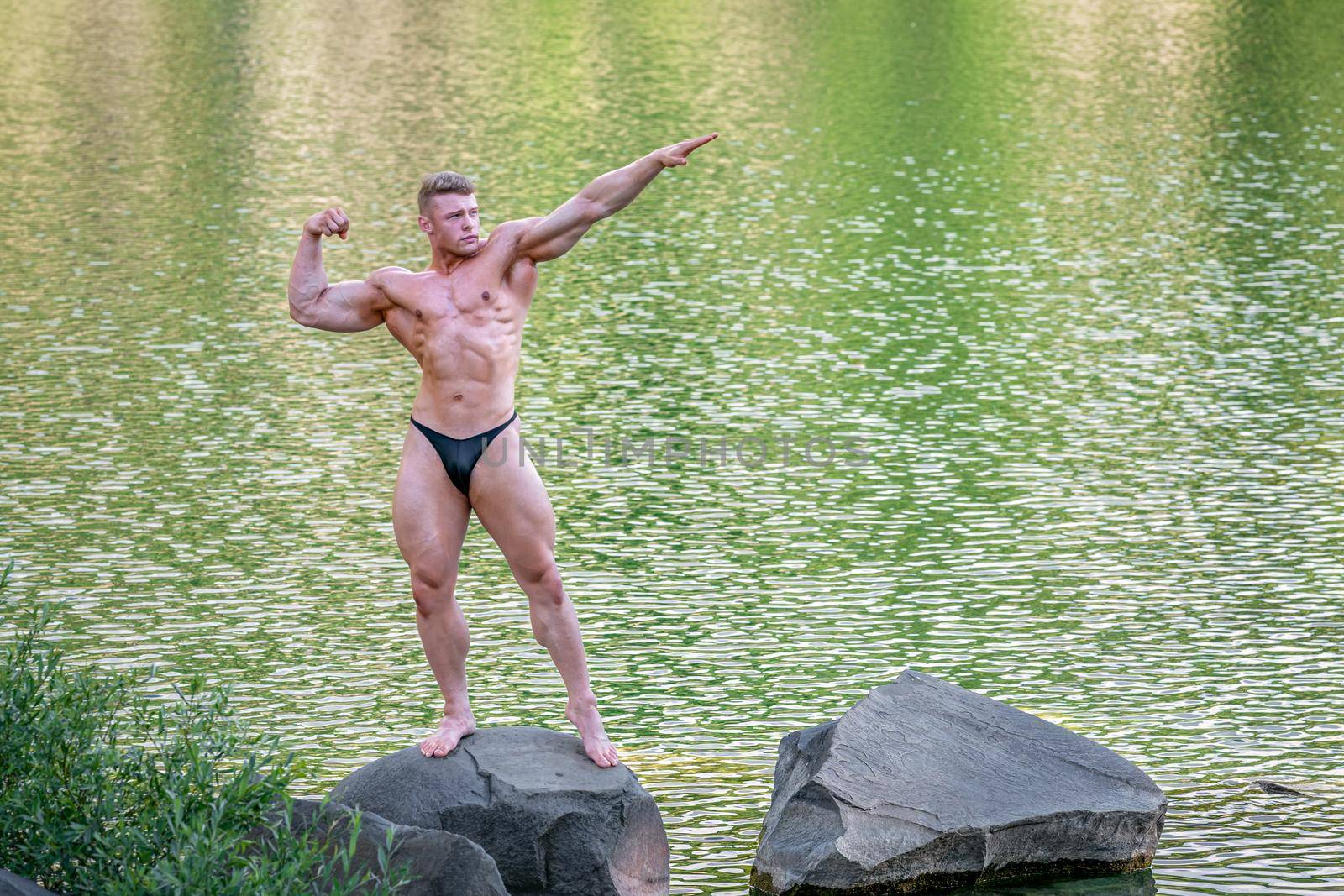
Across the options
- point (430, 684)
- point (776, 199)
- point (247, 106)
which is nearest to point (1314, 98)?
point (776, 199)

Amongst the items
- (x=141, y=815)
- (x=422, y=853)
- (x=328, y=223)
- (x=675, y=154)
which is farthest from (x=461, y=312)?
(x=141, y=815)

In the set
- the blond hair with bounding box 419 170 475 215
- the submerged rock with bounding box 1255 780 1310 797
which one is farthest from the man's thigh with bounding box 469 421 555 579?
the submerged rock with bounding box 1255 780 1310 797

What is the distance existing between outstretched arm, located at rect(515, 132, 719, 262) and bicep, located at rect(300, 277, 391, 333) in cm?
70

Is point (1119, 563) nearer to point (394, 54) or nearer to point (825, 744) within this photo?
point (825, 744)

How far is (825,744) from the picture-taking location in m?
9.77

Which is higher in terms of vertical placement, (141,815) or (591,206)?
(591,206)

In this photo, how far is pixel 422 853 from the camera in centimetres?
859

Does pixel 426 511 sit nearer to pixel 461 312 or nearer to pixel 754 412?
pixel 461 312

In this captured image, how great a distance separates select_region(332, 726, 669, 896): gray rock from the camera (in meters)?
9.26

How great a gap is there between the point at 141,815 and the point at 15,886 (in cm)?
62

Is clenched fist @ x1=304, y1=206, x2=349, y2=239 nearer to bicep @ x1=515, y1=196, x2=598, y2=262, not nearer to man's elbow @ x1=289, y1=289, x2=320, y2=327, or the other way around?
man's elbow @ x1=289, y1=289, x2=320, y2=327

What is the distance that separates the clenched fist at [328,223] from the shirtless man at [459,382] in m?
0.01

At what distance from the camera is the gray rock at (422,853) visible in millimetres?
8516

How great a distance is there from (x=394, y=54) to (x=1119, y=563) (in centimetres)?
2858
